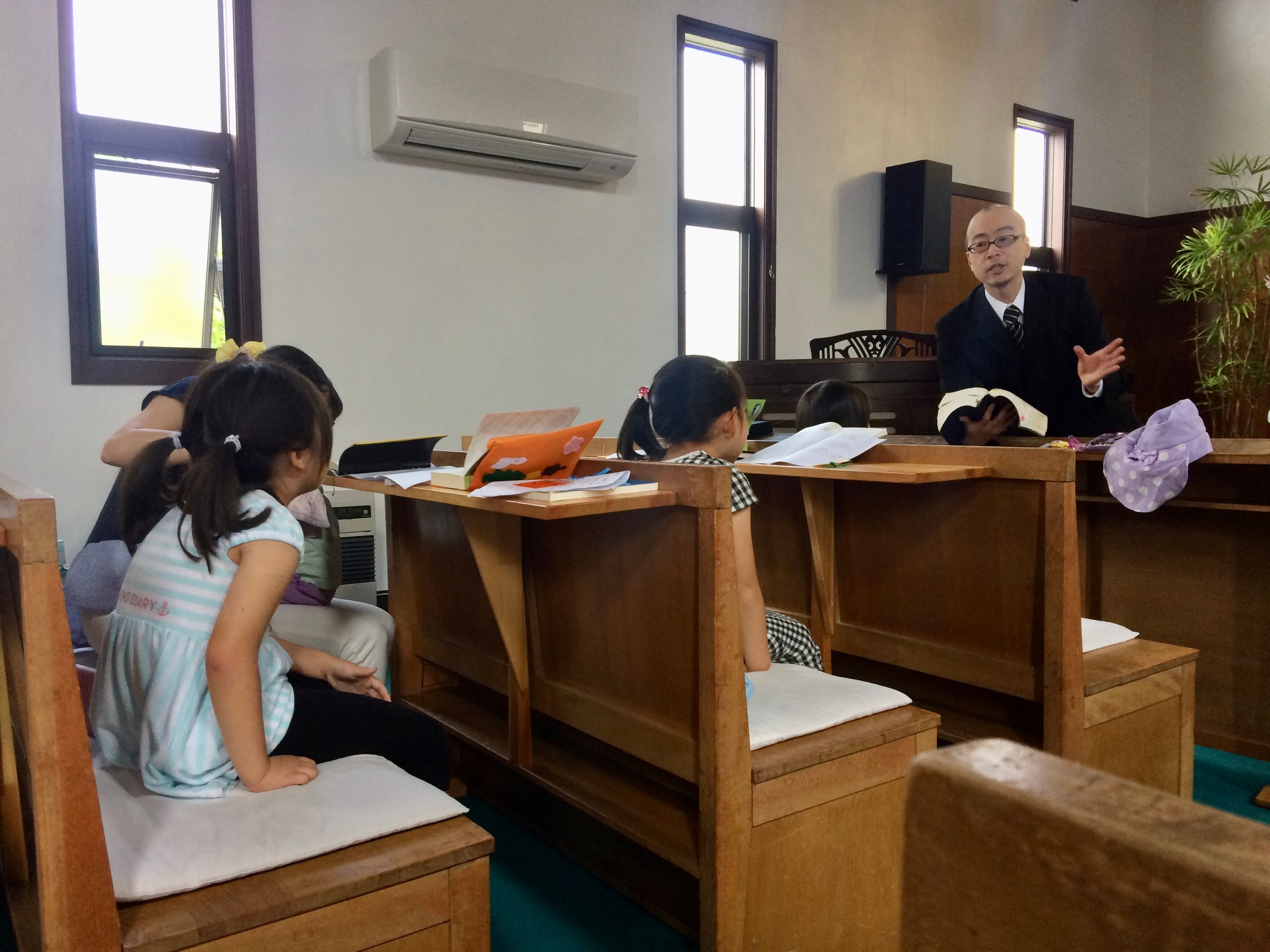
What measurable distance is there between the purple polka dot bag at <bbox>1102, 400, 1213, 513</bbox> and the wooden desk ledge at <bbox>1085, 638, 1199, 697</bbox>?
439mm

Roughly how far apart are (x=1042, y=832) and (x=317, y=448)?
4.27 feet

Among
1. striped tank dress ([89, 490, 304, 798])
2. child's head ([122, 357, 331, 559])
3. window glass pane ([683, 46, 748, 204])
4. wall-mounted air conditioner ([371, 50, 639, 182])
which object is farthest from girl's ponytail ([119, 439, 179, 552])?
window glass pane ([683, 46, 748, 204])

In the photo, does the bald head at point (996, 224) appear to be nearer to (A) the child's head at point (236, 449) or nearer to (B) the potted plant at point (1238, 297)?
(A) the child's head at point (236, 449)

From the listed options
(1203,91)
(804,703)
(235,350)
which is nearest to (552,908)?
(804,703)

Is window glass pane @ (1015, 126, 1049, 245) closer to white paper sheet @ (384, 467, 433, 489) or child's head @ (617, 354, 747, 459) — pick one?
child's head @ (617, 354, 747, 459)

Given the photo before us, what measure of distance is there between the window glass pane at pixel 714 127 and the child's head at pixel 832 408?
A: 2.76 meters

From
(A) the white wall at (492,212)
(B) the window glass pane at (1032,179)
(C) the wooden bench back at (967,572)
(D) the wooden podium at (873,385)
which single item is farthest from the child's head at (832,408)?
(B) the window glass pane at (1032,179)

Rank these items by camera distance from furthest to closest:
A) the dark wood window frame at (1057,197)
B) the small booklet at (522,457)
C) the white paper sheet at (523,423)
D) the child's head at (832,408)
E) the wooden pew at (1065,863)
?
the dark wood window frame at (1057,197) → the child's head at (832,408) → the white paper sheet at (523,423) → the small booklet at (522,457) → the wooden pew at (1065,863)

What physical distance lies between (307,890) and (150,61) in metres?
3.62

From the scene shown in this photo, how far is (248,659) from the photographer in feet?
4.06

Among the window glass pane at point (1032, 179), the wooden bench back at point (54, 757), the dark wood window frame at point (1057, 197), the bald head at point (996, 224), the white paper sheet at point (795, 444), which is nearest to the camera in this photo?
the wooden bench back at point (54, 757)

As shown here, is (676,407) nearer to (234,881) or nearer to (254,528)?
(254,528)

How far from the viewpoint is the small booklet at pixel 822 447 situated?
6.57 ft

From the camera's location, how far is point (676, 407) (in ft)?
6.16
